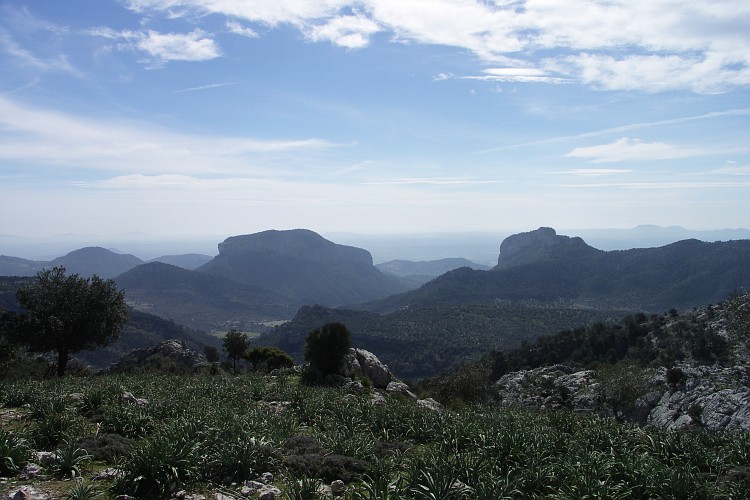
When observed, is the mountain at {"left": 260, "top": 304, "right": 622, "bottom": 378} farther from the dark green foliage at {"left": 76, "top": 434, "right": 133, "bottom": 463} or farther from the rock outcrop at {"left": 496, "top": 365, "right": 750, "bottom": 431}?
the dark green foliage at {"left": 76, "top": 434, "right": 133, "bottom": 463}

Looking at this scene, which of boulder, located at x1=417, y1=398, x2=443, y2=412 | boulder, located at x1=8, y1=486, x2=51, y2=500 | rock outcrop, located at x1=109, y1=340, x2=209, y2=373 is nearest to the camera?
boulder, located at x1=8, y1=486, x2=51, y2=500

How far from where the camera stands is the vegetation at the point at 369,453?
723cm

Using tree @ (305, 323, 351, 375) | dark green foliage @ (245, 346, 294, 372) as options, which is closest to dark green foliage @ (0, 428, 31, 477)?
tree @ (305, 323, 351, 375)

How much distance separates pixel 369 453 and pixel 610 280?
538 feet

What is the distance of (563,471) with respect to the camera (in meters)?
7.86

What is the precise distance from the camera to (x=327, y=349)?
29141 millimetres

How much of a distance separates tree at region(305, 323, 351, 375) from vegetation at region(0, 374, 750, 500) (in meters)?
16.0

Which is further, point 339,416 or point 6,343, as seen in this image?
point 6,343

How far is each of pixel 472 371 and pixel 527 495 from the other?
27.2m

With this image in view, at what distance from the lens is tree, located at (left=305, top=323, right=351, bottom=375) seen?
2894cm

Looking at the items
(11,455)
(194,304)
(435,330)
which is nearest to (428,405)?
(11,455)

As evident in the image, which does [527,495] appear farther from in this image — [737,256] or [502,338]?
[737,256]

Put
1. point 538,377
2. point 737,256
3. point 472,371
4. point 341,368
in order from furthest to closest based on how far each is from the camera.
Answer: point 737,256, point 538,377, point 472,371, point 341,368

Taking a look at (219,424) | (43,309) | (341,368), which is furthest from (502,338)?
(219,424)
